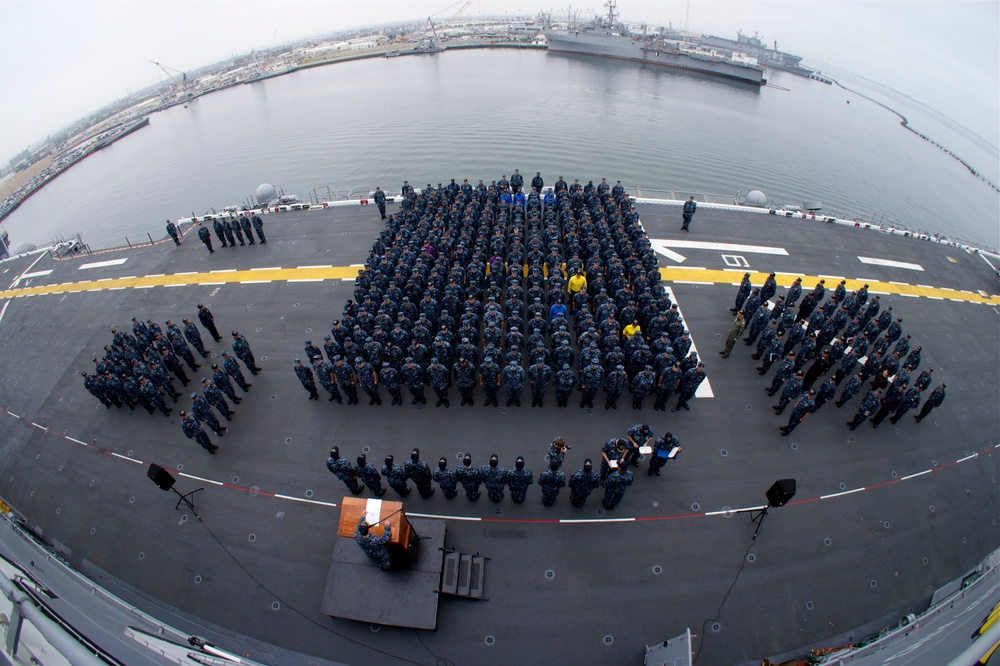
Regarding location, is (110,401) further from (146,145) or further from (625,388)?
(146,145)

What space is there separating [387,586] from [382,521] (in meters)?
1.29

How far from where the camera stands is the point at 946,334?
13.1 metres

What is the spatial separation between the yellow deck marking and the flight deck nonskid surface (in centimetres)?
126

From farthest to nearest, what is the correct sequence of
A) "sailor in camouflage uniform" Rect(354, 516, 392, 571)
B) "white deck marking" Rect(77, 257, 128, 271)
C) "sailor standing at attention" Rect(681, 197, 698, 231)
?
"white deck marking" Rect(77, 257, 128, 271)
"sailor standing at attention" Rect(681, 197, 698, 231)
"sailor in camouflage uniform" Rect(354, 516, 392, 571)

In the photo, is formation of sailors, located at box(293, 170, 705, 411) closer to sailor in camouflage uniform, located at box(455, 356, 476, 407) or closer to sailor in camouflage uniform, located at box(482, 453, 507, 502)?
sailor in camouflage uniform, located at box(455, 356, 476, 407)

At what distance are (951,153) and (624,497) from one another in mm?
61612

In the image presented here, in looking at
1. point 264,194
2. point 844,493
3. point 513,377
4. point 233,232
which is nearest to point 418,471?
point 513,377

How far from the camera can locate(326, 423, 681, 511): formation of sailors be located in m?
7.63

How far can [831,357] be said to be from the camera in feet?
34.0

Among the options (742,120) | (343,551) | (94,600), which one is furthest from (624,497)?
(742,120)

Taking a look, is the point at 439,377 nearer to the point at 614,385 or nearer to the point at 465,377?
the point at 465,377

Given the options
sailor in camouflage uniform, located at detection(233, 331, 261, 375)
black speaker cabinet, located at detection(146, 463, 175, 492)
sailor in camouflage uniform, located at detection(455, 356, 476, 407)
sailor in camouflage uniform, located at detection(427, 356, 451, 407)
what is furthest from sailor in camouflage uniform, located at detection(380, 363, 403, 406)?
black speaker cabinet, located at detection(146, 463, 175, 492)

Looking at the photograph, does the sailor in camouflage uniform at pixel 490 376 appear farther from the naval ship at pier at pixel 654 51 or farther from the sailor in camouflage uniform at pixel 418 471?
the naval ship at pier at pixel 654 51

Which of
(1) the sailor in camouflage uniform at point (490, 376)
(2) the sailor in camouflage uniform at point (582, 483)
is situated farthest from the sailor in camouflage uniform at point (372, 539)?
(1) the sailor in camouflage uniform at point (490, 376)
